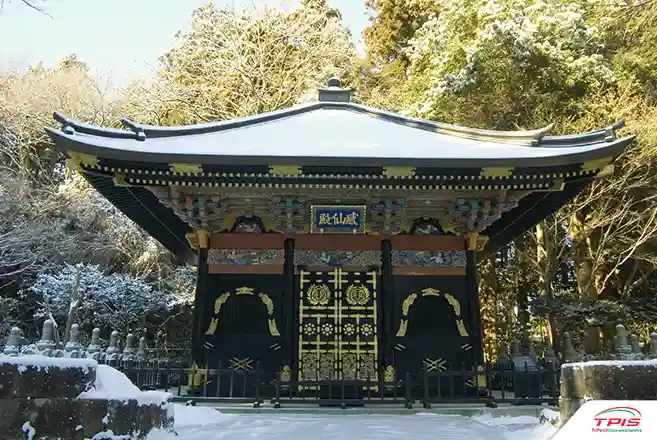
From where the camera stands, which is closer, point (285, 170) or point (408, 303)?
point (285, 170)

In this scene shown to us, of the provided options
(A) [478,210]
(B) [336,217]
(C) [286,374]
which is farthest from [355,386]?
(A) [478,210]

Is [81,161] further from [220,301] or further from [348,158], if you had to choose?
[348,158]

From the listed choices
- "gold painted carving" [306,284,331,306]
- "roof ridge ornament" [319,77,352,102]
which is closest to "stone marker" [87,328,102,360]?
"gold painted carving" [306,284,331,306]

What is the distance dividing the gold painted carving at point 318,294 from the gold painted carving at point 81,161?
15.4 ft

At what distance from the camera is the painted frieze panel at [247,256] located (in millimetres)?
11594

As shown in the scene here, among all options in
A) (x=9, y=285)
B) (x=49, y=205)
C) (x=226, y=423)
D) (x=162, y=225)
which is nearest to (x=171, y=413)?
(x=226, y=423)

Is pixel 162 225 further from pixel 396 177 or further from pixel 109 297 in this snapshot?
pixel 109 297

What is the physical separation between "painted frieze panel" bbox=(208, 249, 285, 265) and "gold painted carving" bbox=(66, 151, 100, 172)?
2.98m

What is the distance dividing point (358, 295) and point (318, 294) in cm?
82

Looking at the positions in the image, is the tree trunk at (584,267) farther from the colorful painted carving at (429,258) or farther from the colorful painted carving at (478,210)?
the colorful painted carving at (429,258)

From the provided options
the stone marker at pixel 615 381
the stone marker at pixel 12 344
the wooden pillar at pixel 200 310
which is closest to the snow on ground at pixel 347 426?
the stone marker at pixel 615 381

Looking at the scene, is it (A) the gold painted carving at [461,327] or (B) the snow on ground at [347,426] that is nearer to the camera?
Result: (B) the snow on ground at [347,426]

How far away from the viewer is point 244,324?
11.4 m

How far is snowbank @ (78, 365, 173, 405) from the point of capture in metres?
4.78
